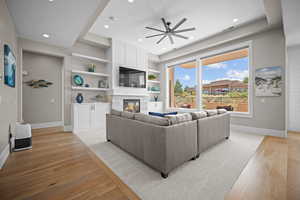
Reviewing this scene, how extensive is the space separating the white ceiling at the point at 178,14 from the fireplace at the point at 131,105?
2507mm

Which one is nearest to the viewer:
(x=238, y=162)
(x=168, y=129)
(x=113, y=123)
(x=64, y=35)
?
(x=168, y=129)

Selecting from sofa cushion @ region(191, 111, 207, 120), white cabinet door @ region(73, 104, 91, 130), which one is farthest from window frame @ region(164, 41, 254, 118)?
white cabinet door @ region(73, 104, 91, 130)

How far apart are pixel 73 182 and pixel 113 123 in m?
1.27

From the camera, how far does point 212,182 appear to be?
1.49 metres

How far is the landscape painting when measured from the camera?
3.34 meters

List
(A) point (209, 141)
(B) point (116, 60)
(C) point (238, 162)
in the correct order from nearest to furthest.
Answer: (C) point (238, 162)
(A) point (209, 141)
(B) point (116, 60)

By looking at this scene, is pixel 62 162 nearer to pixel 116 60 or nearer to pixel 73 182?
pixel 73 182

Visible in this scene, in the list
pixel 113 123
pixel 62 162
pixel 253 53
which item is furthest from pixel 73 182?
pixel 253 53

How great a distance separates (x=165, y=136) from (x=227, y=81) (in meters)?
4.14

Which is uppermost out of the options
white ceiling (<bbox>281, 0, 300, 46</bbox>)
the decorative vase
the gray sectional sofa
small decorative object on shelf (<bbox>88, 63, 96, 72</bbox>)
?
white ceiling (<bbox>281, 0, 300, 46</bbox>)

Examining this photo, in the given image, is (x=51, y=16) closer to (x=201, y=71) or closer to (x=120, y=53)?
(x=120, y=53)

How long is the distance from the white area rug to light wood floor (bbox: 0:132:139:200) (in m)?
0.15

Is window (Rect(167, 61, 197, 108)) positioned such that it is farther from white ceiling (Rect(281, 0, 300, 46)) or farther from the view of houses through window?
white ceiling (Rect(281, 0, 300, 46))

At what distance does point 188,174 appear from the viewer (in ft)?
5.40
